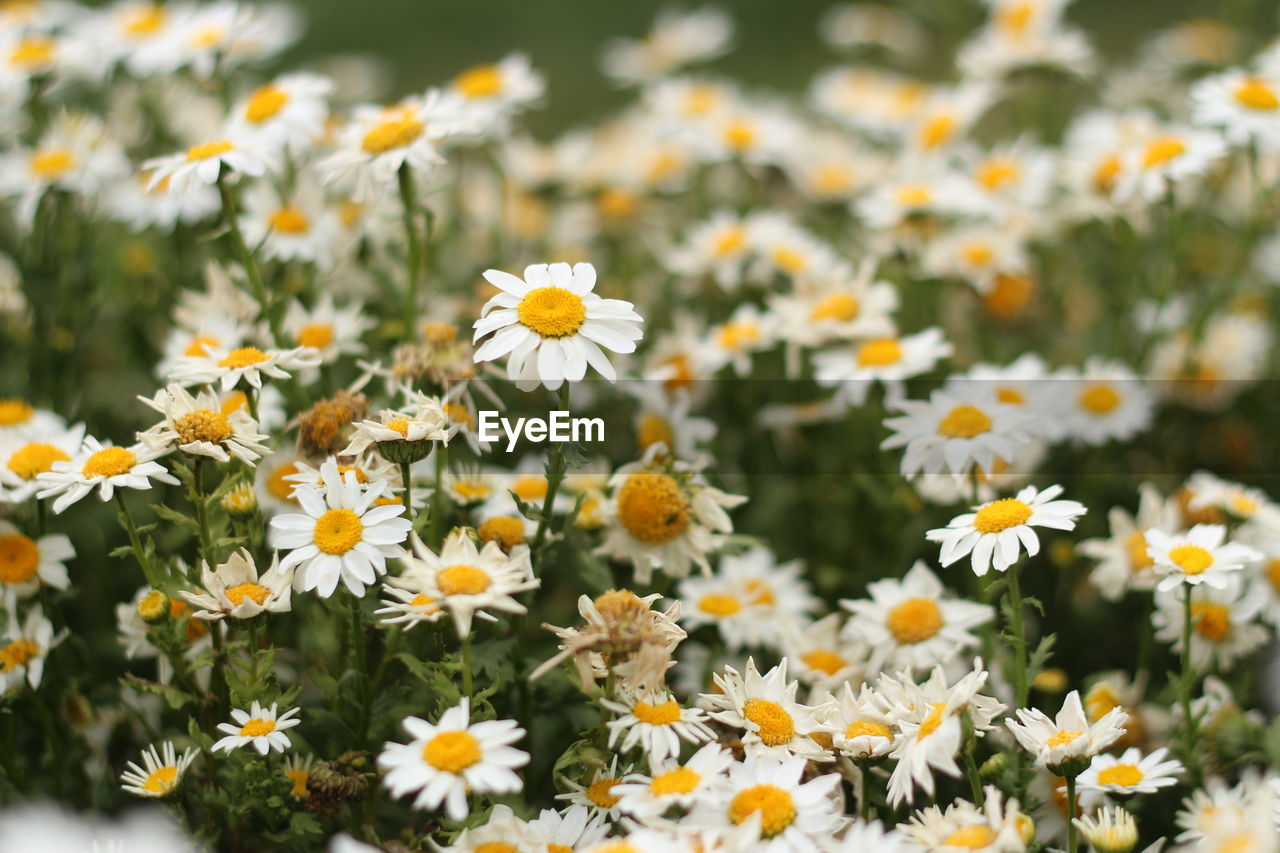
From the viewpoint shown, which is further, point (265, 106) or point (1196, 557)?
point (265, 106)

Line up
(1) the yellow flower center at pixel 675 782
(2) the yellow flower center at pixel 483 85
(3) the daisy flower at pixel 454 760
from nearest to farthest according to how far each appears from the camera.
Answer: (3) the daisy flower at pixel 454 760 < (1) the yellow flower center at pixel 675 782 < (2) the yellow flower center at pixel 483 85

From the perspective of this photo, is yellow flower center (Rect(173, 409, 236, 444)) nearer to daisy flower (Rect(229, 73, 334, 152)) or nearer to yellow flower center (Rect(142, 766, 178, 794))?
yellow flower center (Rect(142, 766, 178, 794))

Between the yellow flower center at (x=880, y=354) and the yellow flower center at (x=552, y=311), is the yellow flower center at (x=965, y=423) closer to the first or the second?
the yellow flower center at (x=880, y=354)

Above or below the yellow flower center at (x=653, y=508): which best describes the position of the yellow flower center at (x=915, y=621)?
below

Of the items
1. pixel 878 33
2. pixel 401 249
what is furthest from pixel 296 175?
pixel 878 33

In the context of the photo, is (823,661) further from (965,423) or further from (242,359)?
(242,359)

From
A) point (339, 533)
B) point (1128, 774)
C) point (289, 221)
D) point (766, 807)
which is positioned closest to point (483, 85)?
point (289, 221)

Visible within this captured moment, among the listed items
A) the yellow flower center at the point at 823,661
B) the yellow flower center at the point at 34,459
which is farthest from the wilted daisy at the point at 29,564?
the yellow flower center at the point at 823,661

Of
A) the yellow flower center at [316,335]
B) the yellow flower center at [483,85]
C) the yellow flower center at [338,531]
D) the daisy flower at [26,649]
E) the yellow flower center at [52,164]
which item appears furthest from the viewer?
the yellow flower center at [483,85]

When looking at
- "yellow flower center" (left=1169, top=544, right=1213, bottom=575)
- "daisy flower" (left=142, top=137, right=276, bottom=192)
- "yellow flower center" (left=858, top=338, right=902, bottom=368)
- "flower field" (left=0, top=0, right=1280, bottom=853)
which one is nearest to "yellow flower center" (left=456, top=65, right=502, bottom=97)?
"flower field" (left=0, top=0, right=1280, bottom=853)
